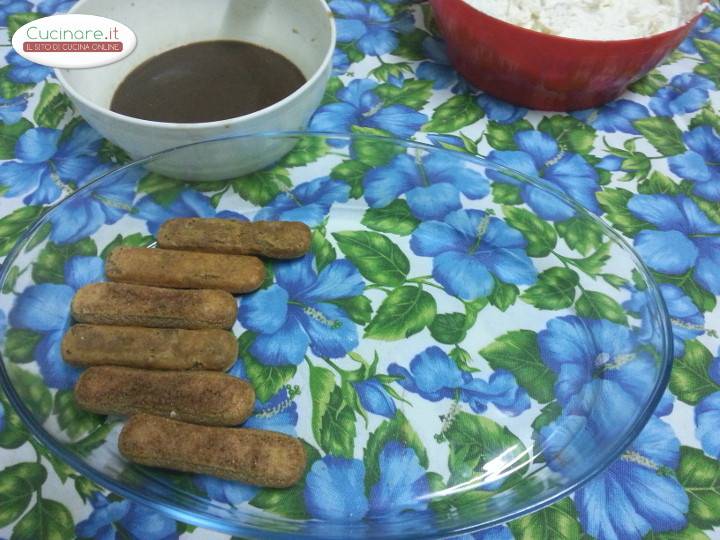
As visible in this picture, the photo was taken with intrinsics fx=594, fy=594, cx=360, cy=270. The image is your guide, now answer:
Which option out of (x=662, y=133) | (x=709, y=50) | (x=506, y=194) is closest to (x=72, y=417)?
(x=506, y=194)

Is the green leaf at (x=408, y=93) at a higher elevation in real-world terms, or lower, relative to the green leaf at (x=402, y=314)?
higher

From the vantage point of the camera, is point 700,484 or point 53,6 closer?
point 700,484

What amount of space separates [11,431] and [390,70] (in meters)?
0.75

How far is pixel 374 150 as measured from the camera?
2.64ft

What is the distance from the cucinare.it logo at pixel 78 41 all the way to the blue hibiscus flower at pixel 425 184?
40cm

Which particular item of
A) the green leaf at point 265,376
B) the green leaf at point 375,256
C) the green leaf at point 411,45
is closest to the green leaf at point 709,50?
the green leaf at point 411,45

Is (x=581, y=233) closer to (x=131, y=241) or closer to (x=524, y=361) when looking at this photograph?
(x=524, y=361)

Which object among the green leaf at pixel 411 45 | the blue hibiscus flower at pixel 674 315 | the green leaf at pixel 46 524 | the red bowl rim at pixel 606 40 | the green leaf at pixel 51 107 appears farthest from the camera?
the green leaf at pixel 411 45

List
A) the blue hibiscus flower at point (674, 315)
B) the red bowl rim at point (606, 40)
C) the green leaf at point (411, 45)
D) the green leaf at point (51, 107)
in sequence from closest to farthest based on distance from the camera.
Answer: the blue hibiscus flower at point (674, 315) → the red bowl rim at point (606, 40) → the green leaf at point (51, 107) → the green leaf at point (411, 45)

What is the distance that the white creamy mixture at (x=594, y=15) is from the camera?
2.78ft

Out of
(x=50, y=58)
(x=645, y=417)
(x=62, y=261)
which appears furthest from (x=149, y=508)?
(x=50, y=58)

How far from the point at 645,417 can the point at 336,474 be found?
1.04 ft

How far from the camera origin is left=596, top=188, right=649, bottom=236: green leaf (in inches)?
32.3

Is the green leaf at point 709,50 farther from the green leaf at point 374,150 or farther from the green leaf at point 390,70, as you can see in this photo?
the green leaf at point 374,150
